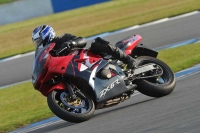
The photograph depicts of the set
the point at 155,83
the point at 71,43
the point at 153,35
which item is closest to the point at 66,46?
the point at 71,43

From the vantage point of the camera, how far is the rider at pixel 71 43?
6.19 metres

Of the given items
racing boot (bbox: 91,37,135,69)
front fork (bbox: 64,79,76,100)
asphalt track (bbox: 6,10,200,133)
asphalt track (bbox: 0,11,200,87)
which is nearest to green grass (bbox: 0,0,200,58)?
asphalt track (bbox: 0,11,200,87)

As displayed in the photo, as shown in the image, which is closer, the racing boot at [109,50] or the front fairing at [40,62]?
the front fairing at [40,62]

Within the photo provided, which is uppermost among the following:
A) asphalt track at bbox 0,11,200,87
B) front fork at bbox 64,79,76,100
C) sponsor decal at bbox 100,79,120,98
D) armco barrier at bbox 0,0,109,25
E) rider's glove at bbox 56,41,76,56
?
rider's glove at bbox 56,41,76,56

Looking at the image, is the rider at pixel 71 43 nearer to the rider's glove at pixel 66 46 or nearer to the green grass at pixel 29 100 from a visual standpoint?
the rider's glove at pixel 66 46

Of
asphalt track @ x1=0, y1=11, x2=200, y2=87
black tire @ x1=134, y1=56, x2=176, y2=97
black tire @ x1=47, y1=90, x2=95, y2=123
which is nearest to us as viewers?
black tire @ x1=47, y1=90, x2=95, y2=123

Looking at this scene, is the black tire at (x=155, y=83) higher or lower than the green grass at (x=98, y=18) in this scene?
higher

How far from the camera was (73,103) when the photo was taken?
5797 mm

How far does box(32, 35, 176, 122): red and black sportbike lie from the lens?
578 centimetres

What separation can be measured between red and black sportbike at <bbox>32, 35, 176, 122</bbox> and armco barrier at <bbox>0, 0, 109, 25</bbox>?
22036mm

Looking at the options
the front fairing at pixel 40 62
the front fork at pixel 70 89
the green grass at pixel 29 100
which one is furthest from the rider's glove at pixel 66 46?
the green grass at pixel 29 100

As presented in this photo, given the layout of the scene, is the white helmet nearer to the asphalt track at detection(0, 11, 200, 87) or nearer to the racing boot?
the racing boot

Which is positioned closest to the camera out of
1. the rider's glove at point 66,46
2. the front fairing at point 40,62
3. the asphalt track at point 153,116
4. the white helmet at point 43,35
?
the asphalt track at point 153,116

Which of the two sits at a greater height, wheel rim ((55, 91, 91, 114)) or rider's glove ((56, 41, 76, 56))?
rider's glove ((56, 41, 76, 56))
